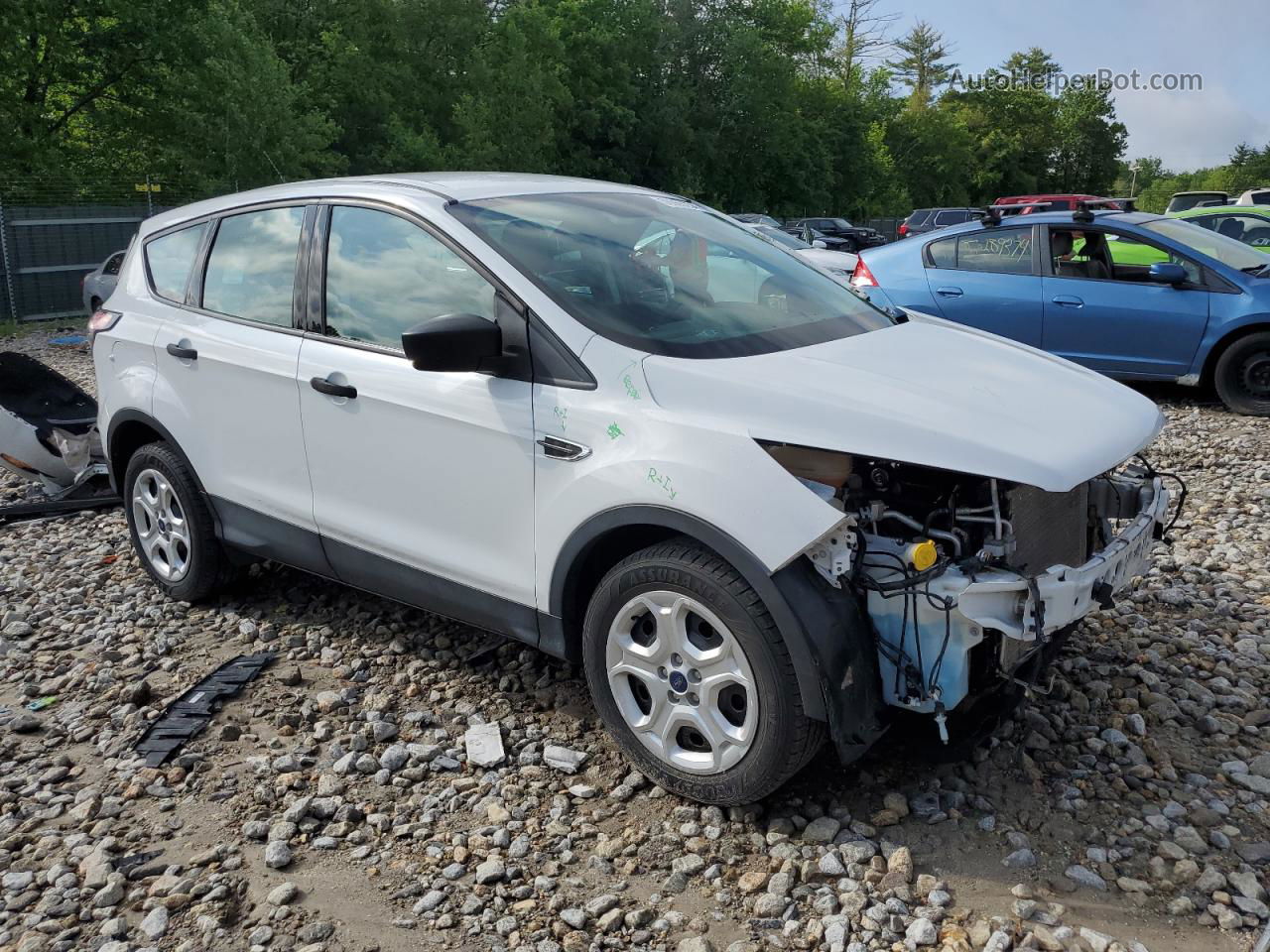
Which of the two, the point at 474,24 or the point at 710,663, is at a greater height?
the point at 474,24

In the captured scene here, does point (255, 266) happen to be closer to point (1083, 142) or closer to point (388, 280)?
point (388, 280)

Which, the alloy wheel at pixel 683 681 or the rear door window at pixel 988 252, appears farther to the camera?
the rear door window at pixel 988 252

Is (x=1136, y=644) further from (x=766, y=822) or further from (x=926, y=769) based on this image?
(x=766, y=822)

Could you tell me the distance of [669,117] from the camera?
44344 millimetres

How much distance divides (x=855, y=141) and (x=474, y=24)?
29820 millimetres

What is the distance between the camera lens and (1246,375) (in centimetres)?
870

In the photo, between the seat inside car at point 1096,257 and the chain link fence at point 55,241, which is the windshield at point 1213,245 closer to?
the seat inside car at point 1096,257

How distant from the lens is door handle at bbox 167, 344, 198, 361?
15.3 feet

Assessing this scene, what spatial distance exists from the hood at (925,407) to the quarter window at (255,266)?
1.84 m

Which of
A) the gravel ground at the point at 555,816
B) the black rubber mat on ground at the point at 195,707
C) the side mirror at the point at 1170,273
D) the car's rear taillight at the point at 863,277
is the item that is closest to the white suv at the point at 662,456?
the gravel ground at the point at 555,816

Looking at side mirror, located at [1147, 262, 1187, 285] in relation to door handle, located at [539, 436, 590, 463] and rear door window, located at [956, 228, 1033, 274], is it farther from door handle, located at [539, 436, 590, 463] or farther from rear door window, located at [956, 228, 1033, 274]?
door handle, located at [539, 436, 590, 463]

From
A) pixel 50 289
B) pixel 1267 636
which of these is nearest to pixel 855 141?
pixel 50 289

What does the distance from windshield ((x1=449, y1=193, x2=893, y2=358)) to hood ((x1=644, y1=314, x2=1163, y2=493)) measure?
170mm

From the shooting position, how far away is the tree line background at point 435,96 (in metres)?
25.7
